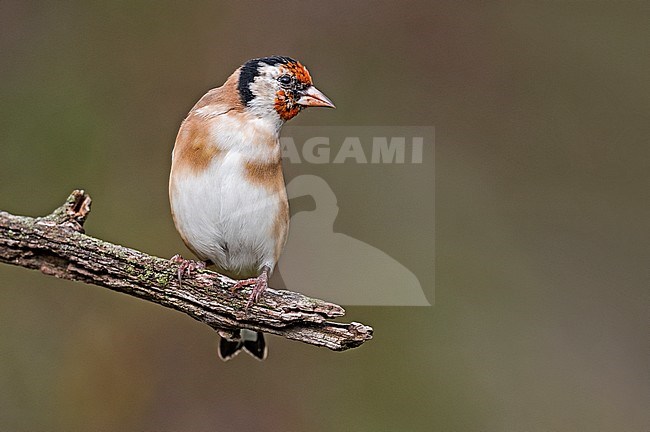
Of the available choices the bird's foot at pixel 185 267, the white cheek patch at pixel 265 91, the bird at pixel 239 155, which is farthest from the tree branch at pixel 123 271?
the white cheek patch at pixel 265 91

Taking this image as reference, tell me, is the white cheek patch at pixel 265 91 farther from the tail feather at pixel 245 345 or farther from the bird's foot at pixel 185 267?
the tail feather at pixel 245 345

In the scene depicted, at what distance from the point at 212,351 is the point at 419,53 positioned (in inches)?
112

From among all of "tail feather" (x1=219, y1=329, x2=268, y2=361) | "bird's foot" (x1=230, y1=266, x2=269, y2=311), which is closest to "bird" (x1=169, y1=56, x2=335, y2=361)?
"bird's foot" (x1=230, y1=266, x2=269, y2=311)

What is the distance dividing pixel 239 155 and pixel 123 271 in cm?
70

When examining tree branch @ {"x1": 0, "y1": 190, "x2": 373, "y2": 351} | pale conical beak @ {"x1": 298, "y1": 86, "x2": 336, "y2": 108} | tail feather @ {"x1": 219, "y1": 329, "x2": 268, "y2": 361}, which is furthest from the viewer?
tail feather @ {"x1": 219, "y1": 329, "x2": 268, "y2": 361}

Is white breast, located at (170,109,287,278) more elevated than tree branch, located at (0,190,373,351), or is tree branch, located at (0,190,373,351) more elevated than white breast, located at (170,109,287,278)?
white breast, located at (170,109,287,278)

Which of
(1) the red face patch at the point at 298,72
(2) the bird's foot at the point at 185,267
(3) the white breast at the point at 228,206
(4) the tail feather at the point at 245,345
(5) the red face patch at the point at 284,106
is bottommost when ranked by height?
(4) the tail feather at the point at 245,345

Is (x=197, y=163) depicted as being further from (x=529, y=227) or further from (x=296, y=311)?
(x=529, y=227)

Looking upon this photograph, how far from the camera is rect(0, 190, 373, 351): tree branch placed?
337 cm

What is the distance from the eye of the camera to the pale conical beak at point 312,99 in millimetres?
3699

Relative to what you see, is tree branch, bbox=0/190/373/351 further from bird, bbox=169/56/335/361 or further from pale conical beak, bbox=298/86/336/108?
pale conical beak, bbox=298/86/336/108

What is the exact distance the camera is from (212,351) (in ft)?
20.4

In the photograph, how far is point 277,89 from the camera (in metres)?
3.75

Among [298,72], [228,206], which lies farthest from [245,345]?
[298,72]
